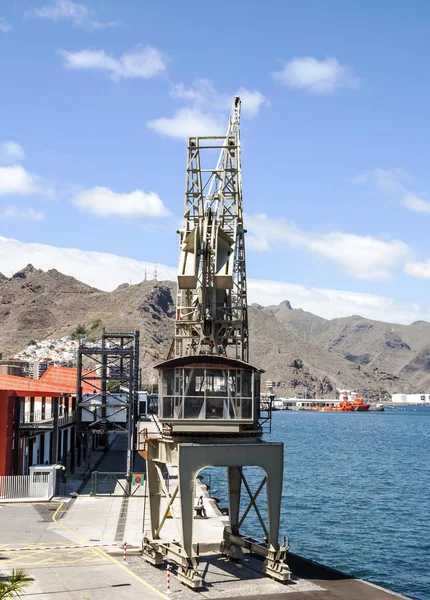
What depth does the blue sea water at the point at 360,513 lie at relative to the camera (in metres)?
47.0

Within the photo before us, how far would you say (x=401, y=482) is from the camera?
9181cm

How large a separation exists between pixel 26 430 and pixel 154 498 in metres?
25.4

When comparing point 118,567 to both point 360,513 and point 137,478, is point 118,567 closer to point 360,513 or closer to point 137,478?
point 137,478

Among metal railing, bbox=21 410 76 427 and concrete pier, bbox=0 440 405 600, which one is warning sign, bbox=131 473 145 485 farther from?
concrete pier, bbox=0 440 405 600

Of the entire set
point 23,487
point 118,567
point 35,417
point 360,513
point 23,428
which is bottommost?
point 360,513

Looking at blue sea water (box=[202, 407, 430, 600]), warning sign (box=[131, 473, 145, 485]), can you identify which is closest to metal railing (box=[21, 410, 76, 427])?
warning sign (box=[131, 473, 145, 485])

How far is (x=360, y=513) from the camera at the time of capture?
67.1 meters

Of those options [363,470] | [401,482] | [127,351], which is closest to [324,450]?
[363,470]

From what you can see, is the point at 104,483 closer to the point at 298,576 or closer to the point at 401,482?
the point at 298,576

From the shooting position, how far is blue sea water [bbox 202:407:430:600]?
47.0m

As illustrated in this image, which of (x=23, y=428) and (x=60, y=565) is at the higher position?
(x=23, y=428)

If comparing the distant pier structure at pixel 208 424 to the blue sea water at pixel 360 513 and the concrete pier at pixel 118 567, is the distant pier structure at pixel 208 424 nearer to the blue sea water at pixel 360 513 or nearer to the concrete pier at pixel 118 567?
the concrete pier at pixel 118 567

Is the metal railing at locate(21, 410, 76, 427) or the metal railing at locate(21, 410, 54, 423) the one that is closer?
the metal railing at locate(21, 410, 76, 427)

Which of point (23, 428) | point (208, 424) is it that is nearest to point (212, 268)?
point (208, 424)
